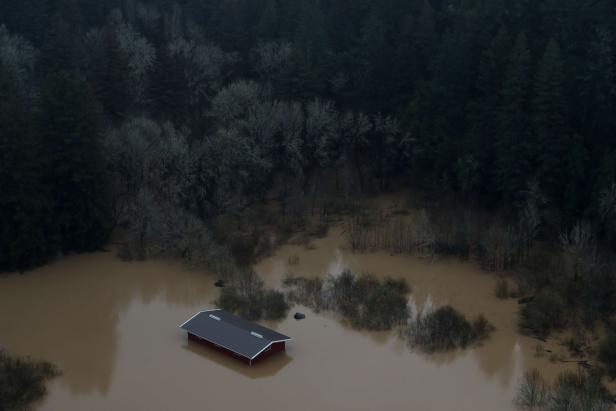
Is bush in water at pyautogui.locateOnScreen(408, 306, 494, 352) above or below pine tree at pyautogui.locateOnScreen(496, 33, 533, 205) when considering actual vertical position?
below

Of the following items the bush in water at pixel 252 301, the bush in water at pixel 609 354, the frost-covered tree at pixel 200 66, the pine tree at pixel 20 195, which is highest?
the frost-covered tree at pixel 200 66

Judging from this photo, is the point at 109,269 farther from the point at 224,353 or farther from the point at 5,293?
the point at 224,353

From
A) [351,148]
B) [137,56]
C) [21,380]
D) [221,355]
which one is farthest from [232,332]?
[137,56]

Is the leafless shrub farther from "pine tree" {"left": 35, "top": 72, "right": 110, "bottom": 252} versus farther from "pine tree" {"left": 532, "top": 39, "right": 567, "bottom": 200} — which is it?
"pine tree" {"left": 35, "top": 72, "right": 110, "bottom": 252}

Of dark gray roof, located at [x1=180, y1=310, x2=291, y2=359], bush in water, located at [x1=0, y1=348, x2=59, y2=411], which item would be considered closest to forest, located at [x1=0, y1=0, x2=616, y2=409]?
bush in water, located at [x1=0, y1=348, x2=59, y2=411]

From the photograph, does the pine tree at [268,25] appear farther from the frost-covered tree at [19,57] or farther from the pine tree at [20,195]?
the pine tree at [20,195]

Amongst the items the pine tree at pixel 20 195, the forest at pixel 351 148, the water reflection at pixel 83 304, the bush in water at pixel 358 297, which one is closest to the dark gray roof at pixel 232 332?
the forest at pixel 351 148
